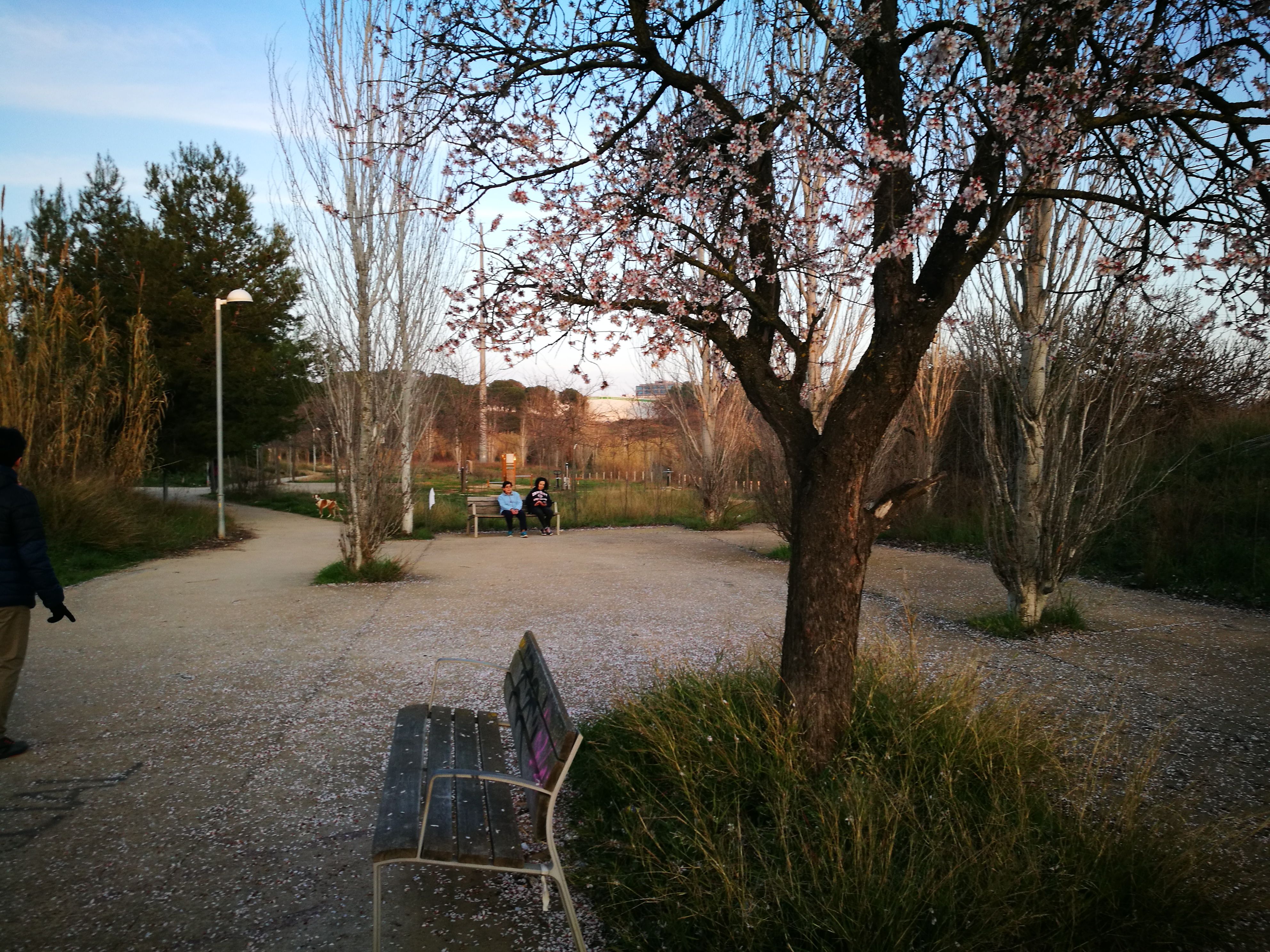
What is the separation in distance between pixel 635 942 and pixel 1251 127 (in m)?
4.16

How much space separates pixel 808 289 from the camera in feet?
30.1

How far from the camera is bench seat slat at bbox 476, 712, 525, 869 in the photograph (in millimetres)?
2777

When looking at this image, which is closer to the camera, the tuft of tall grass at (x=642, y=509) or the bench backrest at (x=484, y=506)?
the bench backrest at (x=484, y=506)

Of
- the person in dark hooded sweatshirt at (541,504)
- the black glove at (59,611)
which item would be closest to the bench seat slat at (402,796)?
the black glove at (59,611)

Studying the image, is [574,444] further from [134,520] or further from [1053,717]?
[1053,717]

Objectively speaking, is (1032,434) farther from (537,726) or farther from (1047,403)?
(537,726)

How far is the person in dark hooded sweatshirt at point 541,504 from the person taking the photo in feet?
56.7

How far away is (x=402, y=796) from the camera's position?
→ 308cm

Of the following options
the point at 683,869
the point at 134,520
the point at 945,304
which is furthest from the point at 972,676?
the point at 134,520

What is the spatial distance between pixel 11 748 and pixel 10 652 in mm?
520

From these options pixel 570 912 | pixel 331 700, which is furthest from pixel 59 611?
pixel 570 912

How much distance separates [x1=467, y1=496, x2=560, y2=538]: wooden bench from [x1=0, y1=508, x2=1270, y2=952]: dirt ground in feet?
15.7

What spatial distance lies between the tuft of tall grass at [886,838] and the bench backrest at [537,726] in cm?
42

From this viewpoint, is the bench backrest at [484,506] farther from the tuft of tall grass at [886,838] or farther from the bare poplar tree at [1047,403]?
the tuft of tall grass at [886,838]
